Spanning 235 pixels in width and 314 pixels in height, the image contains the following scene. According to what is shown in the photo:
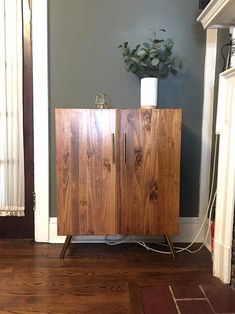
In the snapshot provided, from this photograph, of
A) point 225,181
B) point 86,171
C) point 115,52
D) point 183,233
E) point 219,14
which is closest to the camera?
point 219,14

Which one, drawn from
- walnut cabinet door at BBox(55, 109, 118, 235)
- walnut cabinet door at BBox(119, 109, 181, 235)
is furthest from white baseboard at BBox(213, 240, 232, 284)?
walnut cabinet door at BBox(55, 109, 118, 235)

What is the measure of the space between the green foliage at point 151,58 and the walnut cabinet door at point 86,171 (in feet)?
1.30

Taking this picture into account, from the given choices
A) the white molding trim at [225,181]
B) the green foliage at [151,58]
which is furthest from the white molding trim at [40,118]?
the white molding trim at [225,181]

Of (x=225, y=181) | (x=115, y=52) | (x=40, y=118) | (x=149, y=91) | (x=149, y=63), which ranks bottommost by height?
(x=225, y=181)

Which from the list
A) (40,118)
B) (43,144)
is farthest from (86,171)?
(40,118)

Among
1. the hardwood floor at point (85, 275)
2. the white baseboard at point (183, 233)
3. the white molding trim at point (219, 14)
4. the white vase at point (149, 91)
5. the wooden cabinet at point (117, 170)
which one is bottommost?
the hardwood floor at point (85, 275)

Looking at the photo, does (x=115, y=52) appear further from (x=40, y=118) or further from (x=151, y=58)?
(x=40, y=118)

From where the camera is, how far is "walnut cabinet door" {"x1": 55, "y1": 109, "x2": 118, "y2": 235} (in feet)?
6.23

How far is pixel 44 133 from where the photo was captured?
2.24m

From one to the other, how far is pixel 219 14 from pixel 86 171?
4.00 feet

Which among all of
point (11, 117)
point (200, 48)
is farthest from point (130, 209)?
point (200, 48)

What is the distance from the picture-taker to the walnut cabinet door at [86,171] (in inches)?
74.7

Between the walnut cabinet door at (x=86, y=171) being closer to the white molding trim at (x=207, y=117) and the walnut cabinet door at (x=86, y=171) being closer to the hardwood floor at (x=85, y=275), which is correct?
the hardwood floor at (x=85, y=275)

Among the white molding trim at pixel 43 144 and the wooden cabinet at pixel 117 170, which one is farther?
the white molding trim at pixel 43 144
